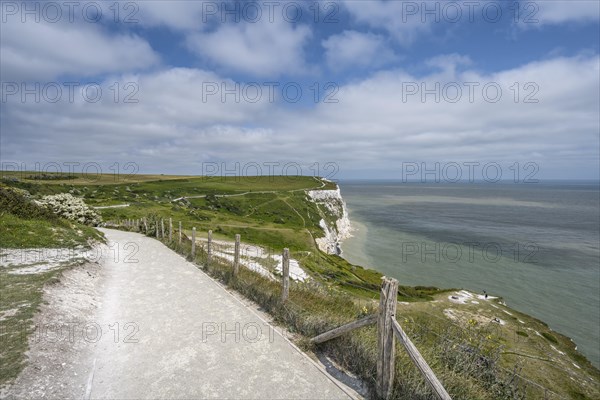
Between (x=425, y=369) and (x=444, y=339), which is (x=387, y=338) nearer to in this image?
(x=425, y=369)

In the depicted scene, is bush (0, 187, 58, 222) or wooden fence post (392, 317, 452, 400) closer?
wooden fence post (392, 317, 452, 400)

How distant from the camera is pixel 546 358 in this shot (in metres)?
24.8

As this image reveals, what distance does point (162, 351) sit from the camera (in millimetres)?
9281

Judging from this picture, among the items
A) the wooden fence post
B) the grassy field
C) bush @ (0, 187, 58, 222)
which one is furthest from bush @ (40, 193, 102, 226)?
the wooden fence post

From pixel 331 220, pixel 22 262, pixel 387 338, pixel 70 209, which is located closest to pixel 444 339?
pixel 387 338

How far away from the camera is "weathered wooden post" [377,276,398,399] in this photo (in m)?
7.07

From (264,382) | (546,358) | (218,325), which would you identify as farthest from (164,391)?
(546,358)

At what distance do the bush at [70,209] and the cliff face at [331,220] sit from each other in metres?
45.6

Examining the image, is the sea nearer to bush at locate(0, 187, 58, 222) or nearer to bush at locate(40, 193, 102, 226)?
bush at locate(40, 193, 102, 226)

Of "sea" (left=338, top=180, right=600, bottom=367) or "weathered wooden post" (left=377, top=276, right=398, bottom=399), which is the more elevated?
"weathered wooden post" (left=377, top=276, right=398, bottom=399)

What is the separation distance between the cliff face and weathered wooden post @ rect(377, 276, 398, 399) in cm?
6499

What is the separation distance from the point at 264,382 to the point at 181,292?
330 inches

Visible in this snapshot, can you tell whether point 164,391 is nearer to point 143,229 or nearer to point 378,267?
point 143,229

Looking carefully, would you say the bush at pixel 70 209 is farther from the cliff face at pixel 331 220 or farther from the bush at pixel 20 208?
the cliff face at pixel 331 220
